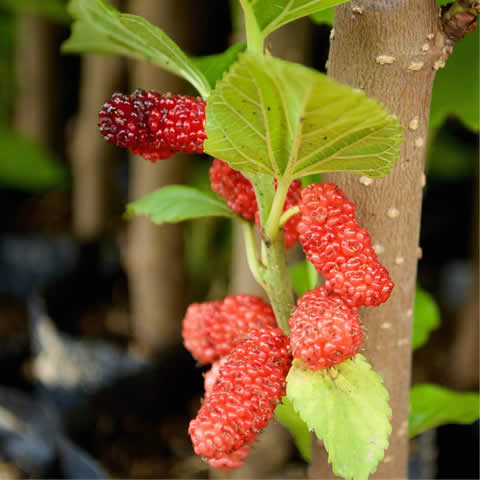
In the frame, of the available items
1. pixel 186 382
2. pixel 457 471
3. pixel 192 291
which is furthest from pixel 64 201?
pixel 457 471

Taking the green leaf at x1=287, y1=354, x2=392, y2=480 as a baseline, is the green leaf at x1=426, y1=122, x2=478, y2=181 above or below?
above

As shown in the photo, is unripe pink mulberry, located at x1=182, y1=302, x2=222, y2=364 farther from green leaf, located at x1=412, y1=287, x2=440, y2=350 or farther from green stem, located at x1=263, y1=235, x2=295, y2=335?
green leaf, located at x1=412, y1=287, x2=440, y2=350

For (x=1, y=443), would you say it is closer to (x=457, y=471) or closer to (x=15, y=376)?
(x=15, y=376)

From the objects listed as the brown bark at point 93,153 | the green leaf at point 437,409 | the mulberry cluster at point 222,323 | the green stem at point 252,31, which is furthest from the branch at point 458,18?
the brown bark at point 93,153

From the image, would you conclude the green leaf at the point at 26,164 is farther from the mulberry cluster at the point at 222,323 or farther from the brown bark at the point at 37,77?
the mulberry cluster at the point at 222,323

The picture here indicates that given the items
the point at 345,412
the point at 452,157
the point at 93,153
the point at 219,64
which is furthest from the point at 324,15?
the point at 452,157

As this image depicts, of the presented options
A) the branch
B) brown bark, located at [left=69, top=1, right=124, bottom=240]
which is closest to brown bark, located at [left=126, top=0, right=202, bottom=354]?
brown bark, located at [left=69, top=1, right=124, bottom=240]
